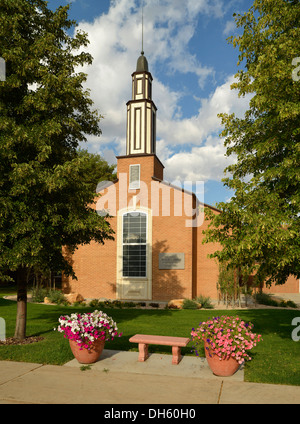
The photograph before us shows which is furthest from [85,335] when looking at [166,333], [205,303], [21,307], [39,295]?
[39,295]

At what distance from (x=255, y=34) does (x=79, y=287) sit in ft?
59.7

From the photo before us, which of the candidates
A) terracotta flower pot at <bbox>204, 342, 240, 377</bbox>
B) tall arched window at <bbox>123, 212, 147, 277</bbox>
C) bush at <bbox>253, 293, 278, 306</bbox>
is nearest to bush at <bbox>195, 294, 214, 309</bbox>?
bush at <bbox>253, 293, 278, 306</bbox>

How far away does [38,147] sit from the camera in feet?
29.0

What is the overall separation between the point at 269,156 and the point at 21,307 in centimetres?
813

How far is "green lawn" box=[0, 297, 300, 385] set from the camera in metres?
7.27

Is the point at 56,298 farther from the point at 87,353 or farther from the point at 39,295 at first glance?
the point at 87,353

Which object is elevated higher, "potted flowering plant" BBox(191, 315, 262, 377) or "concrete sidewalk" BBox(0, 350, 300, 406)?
"potted flowering plant" BBox(191, 315, 262, 377)

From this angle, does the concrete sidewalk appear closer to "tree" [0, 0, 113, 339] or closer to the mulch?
the mulch

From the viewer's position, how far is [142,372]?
693 centimetres

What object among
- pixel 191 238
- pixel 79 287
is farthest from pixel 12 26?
pixel 79 287

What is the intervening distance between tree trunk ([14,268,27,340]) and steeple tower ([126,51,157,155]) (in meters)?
14.3

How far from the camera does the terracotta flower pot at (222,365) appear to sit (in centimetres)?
666

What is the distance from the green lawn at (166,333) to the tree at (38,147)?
158 cm

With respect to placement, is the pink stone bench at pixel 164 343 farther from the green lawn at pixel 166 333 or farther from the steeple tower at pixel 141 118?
the steeple tower at pixel 141 118
